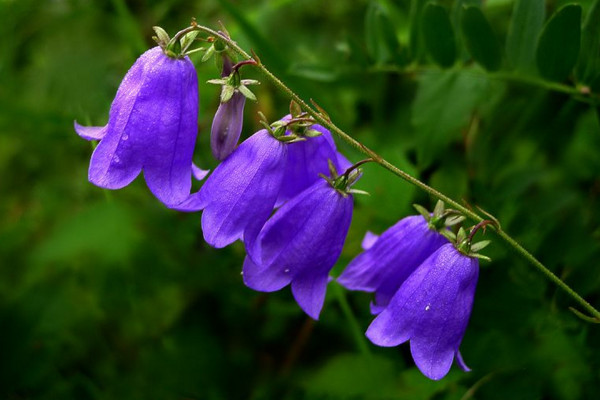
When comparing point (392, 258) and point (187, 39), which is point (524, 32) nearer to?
point (392, 258)

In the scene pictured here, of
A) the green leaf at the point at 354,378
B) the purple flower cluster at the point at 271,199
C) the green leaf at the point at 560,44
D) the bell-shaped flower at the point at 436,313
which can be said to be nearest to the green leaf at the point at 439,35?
the green leaf at the point at 560,44

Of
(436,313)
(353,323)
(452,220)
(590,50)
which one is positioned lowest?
(353,323)

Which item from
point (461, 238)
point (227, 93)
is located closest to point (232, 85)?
point (227, 93)

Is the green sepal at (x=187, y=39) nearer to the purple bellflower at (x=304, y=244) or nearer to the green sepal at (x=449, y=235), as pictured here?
the purple bellflower at (x=304, y=244)

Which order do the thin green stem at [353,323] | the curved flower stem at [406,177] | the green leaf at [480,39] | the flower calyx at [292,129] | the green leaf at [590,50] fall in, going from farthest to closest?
the thin green stem at [353,323] → the green leaf at [480,39] → the green leaf at [590,50] → the flower calyx at [292,129] → the curved flower stem at [406,177]

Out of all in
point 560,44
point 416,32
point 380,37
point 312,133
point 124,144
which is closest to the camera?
point 124,144

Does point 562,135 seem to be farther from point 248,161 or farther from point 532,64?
point 248,161

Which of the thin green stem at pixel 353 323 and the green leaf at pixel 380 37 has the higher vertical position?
the green leaf at pixel 380 37
